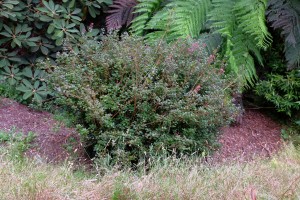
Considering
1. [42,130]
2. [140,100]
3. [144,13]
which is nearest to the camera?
[140,100]

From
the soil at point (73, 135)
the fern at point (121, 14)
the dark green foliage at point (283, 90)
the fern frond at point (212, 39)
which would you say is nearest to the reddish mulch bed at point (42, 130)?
the soil at point (73, 135)

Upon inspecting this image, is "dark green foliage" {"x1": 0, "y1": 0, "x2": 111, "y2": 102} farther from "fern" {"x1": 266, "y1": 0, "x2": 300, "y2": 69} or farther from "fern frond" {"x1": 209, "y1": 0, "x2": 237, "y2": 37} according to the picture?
"fern" {"x1": 266, "y1": 0, "x2": 300, "y2": 69}

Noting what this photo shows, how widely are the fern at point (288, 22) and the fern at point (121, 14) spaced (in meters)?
1.75

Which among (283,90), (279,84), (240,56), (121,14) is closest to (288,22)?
(240,56)

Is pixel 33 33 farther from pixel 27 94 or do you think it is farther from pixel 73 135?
pixel 73 135

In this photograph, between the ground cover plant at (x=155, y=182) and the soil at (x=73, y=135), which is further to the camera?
the soil at (x=73, y=135)

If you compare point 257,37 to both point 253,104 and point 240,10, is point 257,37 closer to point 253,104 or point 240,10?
point 240,10

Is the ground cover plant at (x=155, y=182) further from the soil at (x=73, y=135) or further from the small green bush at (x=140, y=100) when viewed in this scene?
the soil at (x=73, y=135)

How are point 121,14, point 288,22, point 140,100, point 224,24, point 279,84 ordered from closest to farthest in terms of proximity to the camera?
1. point 140,100
2. point 288,22
3. point 224,24
4. point 279,84
5. point 121,14

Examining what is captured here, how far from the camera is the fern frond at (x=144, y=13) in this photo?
595cm

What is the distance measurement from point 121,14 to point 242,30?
1593 millimetres

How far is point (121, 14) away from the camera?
6.29 m

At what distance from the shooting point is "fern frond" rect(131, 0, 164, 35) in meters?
Result: 5.95

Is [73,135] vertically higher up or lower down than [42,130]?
higher up
